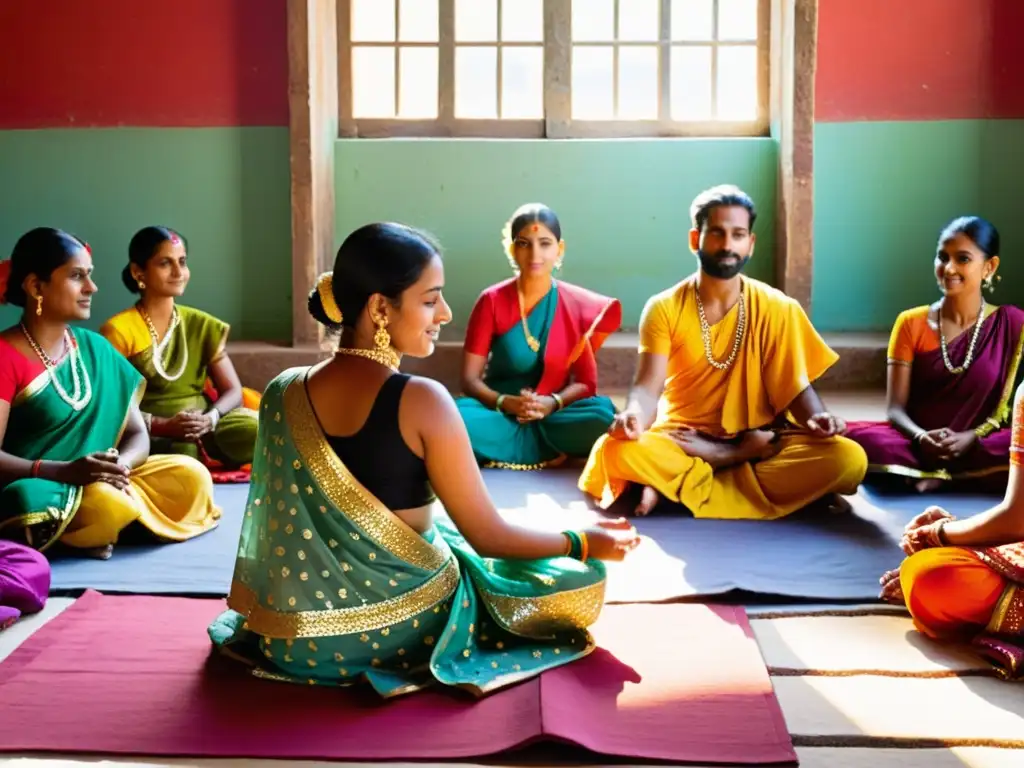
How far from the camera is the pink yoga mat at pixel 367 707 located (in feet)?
8.71

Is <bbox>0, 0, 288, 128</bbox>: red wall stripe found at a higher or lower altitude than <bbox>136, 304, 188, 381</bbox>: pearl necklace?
higher

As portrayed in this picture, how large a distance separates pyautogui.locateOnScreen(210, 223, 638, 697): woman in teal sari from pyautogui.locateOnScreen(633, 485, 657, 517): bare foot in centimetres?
161

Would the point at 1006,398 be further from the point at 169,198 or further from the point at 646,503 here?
the point at 169,198

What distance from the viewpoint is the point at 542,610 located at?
3084 mm

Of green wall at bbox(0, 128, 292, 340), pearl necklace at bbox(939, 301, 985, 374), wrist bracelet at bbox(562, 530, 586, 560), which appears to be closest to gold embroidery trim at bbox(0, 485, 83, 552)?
wrist bracelet at bbox(562, 530, 586, 560)

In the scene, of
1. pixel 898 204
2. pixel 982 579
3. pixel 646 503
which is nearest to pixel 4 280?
pixel 646 503

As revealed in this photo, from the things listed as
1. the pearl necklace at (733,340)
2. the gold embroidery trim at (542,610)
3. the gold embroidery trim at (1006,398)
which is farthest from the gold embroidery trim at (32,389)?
the gold embroidery trim at (1006,398)

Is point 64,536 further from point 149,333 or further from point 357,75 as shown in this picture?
point 357,75

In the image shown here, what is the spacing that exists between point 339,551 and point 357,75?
5.26 metres

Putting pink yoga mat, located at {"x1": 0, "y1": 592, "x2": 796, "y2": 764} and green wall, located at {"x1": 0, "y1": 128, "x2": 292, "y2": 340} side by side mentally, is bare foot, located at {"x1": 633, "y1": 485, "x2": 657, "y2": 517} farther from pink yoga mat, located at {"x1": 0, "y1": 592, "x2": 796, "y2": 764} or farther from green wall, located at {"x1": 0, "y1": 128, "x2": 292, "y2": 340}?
green wall, located at {"x1": 0, "y1": 128, "x2": 292, "y2": 340}

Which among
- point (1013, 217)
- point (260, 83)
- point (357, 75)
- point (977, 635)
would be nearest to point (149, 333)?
point (260, 83)

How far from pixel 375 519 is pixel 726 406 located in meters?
2.30

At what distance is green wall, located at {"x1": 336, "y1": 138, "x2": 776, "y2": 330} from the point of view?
24.5 ft

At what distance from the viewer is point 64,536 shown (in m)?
4.13
